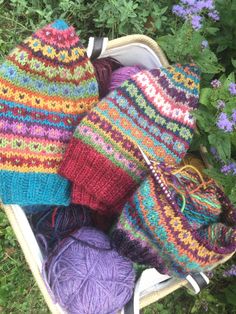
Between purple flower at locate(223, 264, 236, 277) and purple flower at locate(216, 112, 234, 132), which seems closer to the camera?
purple flower at locate(216, 112, 234, 132)

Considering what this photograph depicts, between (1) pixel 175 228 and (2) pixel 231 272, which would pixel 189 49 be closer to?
(1) pixel 175 228

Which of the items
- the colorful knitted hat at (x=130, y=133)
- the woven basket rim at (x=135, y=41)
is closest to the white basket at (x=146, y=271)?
the woven basket rim at (x=135, y=41)

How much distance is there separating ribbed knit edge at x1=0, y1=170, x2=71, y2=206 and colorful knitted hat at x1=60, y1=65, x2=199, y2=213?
35 millimetres

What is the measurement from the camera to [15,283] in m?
1.15

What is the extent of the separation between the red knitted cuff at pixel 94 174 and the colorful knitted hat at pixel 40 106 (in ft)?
0.13

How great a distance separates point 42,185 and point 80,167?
9 centimetres

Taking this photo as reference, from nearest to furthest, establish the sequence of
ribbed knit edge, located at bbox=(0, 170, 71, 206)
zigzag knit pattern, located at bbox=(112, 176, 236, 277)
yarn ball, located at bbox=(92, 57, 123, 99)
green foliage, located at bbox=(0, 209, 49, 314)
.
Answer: zigzag knit pattern, located at bbox=(112, 176, 236, 277) < ribbed knit edge, located at bbox=(0, 170, 71, 206) < yarn ball, located at bbox=(92, 57, 123, 99) < green foliage, located at bbox=(0, 209, 49, 314)

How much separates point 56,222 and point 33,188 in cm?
11

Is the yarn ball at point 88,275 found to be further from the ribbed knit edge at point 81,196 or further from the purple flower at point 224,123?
the purple flower at point 224,123

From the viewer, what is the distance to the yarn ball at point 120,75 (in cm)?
100

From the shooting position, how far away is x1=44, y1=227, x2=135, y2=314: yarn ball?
2.91ft

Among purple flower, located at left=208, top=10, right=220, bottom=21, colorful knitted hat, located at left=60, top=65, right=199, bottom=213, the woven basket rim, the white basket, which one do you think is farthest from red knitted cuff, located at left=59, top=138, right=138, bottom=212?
purple flower, located at left=208, top=10, right=220, bottom=21

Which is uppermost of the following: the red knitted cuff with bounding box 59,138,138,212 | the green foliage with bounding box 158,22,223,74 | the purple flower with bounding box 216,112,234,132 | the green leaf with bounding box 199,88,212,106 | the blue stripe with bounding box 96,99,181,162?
the green foliage with bounding box 158,22,223,74

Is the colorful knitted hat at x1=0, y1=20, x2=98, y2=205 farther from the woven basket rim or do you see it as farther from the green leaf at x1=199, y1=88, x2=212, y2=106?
the green leaf at x1=199, y1=88, x2=212, y2=106
